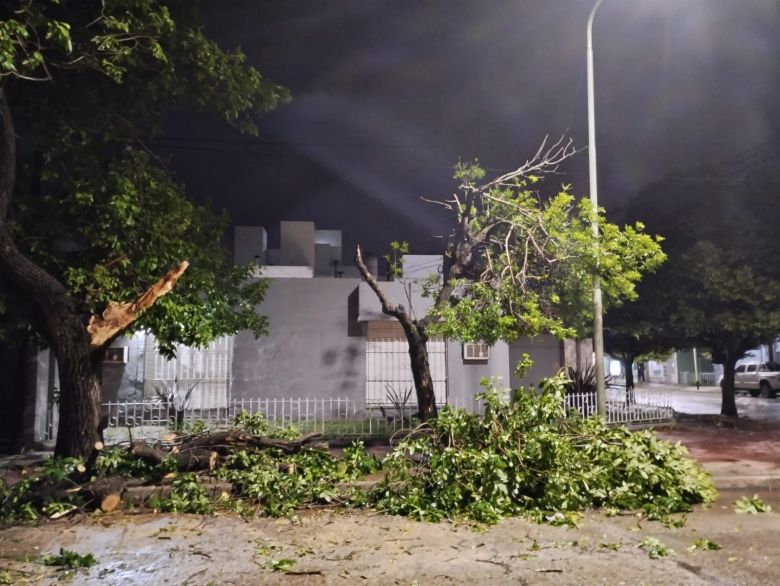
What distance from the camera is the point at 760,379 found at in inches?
1045

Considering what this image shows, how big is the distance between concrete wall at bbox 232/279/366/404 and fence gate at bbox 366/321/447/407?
24cm

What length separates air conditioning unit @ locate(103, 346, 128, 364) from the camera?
13484 millimetres

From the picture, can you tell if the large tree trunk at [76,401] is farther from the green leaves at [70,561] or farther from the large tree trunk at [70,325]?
the green leaves at [70,561]

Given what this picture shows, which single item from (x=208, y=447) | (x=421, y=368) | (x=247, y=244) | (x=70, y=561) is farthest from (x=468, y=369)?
(x=247, y=244)

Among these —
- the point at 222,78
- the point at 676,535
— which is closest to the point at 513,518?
the point at 676,535

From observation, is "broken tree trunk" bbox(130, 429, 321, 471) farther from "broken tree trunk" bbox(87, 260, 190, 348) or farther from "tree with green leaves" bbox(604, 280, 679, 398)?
"tree with green leaves" bbox(604, 280, 679, 398)

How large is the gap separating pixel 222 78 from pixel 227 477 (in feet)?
17.7

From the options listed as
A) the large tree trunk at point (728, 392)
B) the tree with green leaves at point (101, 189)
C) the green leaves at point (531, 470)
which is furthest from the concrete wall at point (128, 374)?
the large tree trunk at point (728, 392)

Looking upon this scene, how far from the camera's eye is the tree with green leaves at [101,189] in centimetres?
763

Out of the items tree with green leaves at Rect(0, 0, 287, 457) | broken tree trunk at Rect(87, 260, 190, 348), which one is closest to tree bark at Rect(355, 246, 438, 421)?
tree with green leaves at Rect(0, 0, 287, 457)

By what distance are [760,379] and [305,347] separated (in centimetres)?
2166

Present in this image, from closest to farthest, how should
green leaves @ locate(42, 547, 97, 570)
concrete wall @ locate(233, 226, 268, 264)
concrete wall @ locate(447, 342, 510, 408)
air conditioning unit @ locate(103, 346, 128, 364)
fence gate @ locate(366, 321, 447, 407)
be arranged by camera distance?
green leaves @ locate(42, 547, 97, 570)
air conditioning unit @ locate(103, 346, 128, 364)
concrete wall @ locate(447, 342, 510, 408)
fence gate @ locate(366, 321, 447, 407)
concrete wall @ locate(233, 226, 268, 264)

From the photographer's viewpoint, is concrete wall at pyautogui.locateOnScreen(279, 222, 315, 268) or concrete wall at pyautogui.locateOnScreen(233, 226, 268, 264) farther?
concrete wall at pyautogui.locateOnScreen(233, 226, 268, 264)

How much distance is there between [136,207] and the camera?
805 cm
